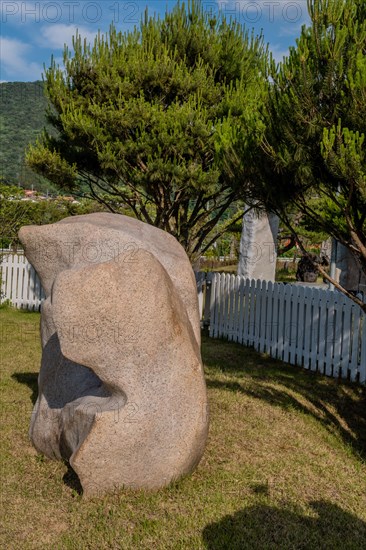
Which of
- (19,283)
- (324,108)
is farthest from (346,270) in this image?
(324,108)

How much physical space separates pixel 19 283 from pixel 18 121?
96857 millimetres

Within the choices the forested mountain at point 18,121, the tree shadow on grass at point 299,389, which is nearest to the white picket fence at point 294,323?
the tree shadow on grass at point 299,389

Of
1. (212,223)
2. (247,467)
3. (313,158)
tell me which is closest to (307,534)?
(247,467)

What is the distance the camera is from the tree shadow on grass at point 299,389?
654 cm

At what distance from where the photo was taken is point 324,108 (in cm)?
514

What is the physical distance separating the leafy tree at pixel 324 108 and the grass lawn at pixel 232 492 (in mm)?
2081

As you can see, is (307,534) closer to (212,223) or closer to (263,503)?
(263,503)

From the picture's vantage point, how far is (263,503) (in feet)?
14.0

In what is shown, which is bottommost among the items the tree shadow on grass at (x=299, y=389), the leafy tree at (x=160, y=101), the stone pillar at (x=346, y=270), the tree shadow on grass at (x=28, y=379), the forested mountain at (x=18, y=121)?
the tree shadow on grass at (x=28, y=379)

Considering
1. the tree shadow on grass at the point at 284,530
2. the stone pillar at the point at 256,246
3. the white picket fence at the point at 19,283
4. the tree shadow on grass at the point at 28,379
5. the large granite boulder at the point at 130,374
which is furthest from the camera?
the stone pillar at the point at 256,246

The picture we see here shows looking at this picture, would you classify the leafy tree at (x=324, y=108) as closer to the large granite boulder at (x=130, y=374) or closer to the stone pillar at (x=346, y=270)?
the large granite boulder at (x=130, y=374)

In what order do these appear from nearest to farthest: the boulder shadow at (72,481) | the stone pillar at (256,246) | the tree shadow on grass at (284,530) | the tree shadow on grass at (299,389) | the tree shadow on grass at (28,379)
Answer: the tree shadow on grass at (284,530)
the boulder shadow at (72,481)
the tree shadow on grass at (299,389)
the tree shadow on grass at (28,379)
the stone pillar at (256,246)

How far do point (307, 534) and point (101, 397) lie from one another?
1.88 m

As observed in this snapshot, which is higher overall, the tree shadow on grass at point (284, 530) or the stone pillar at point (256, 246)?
the stone pillar at point (256, 246)
